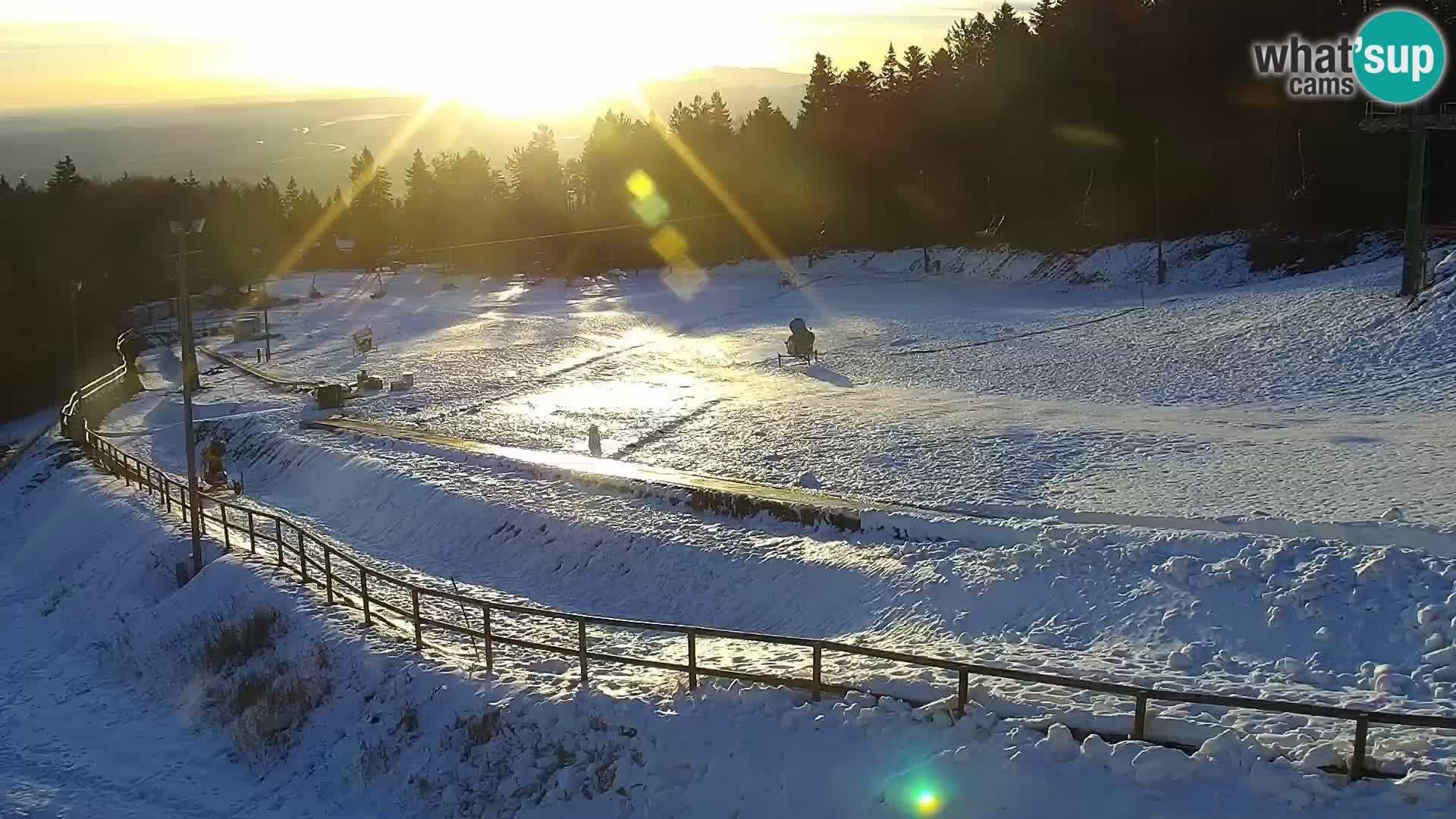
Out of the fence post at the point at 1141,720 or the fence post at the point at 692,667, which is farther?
the fence post at the point at 692,667

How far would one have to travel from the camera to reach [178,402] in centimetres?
4494

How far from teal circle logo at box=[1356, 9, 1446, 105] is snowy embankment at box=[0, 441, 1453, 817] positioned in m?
42.1

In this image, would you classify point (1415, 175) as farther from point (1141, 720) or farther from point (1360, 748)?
point (1141, 720)

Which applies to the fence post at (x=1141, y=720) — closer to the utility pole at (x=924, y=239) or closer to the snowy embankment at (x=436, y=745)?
the snowy embankment at (x=436, y=745)

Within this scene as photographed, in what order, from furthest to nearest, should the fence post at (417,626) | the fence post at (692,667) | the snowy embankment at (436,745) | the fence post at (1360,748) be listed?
the fence post at (417,626) < the fence post at (692,667) < the snowy embankment at (436,745) < the fence post at (1360,748)

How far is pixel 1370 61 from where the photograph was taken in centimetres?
4588

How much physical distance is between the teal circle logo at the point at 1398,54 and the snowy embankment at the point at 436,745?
1656 inches

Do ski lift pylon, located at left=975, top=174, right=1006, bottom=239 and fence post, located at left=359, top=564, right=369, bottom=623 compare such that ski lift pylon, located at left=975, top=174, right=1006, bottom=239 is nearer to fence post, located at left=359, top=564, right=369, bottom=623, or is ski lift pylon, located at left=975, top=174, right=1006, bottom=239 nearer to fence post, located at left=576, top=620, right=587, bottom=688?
fence post, located at left=359, top=564, right=369, bottom=623

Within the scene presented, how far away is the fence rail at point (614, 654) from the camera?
34.0 ft

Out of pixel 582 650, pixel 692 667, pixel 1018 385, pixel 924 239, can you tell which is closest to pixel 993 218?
pixel 924 239

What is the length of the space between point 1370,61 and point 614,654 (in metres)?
46.6

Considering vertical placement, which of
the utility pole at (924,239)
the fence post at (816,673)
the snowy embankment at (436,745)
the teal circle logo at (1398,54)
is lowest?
the snowy embankment at (436,745)

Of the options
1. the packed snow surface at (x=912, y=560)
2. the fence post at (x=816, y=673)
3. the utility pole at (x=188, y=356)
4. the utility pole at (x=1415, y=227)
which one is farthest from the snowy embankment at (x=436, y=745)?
the utility pole at (x=1415, y=227)

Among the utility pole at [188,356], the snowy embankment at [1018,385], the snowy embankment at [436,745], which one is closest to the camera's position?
the snowy embankment at [436,745]
